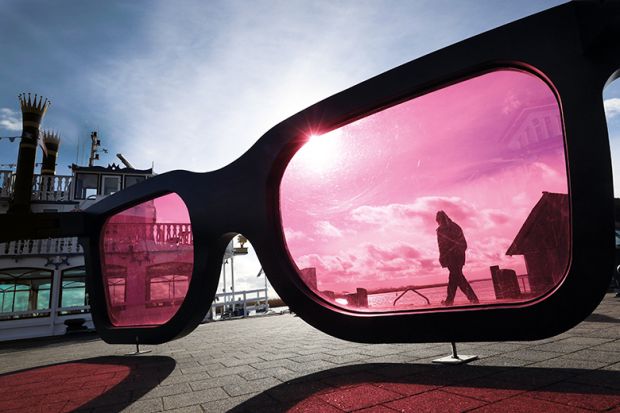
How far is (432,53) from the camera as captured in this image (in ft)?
6.26

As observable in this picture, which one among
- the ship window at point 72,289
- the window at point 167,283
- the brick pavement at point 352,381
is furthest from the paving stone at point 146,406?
the ship window at point 72,289

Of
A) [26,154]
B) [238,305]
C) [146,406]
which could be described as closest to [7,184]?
[26,154]

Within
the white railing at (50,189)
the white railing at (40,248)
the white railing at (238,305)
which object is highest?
the white railing at (50,189)

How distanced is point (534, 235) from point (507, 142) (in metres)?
0.47

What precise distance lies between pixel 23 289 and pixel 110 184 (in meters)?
4.93

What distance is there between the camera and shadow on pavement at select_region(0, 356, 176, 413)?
208 centimetres

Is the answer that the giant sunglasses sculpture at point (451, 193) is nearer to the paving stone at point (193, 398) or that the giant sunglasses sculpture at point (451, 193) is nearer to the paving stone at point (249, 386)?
the paving stone at point (249, 386)

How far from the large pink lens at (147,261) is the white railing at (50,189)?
41.7ft

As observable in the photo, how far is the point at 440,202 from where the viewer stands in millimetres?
1885

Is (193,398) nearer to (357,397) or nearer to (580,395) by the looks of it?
(357,397)

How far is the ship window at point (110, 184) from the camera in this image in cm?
1481

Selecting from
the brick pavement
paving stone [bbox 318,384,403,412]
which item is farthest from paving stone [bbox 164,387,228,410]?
paving stone [bbox 318,384,403,412]

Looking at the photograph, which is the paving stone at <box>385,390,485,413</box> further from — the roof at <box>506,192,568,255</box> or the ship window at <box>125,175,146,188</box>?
the ship window at <box>125,175,146,188</box>

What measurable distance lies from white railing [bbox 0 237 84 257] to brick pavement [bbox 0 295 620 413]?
10.4 meters
